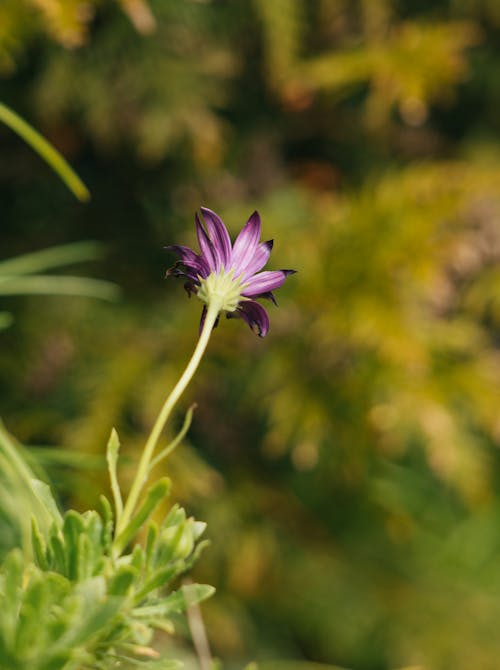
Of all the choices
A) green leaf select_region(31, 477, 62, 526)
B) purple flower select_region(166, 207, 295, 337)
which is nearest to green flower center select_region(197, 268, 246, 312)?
purple flower select_region(166, 207, 295, 337)

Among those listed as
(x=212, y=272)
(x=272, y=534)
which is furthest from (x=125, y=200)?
(x=212, y=272)

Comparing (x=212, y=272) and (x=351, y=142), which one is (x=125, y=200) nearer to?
(x=351, y=142)

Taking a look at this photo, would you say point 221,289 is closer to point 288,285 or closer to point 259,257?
point 259,257

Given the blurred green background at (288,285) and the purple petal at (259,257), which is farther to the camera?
the blurred green background at (288,285)

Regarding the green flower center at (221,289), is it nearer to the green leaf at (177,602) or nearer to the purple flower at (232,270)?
the purple flower at (232,270)

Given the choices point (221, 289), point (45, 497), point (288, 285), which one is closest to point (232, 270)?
point (221, 289)

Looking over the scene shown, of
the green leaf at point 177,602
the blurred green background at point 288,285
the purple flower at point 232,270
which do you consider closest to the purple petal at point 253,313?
the purple flower at point 232,270
